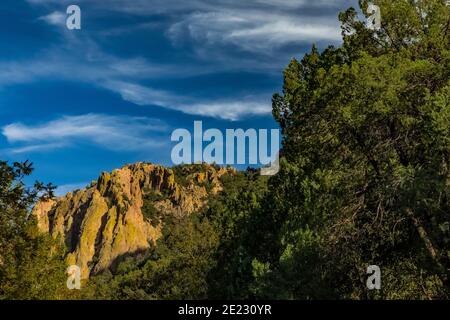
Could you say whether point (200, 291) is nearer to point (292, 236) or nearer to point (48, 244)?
point (48, 244)

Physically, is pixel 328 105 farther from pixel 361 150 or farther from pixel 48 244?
pixel 48 244

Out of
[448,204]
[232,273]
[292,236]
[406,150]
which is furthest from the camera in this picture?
[232,273]

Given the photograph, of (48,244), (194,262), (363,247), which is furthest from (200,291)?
(363,247)

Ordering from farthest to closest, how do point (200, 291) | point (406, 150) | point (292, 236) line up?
1. point (200, 291)
2. point (292, 236)
3. point (406, 150)

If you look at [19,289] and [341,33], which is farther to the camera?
[19,289]

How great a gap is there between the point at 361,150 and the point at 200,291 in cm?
4206

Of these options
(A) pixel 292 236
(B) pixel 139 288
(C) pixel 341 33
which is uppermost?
(C) pixel 341 33

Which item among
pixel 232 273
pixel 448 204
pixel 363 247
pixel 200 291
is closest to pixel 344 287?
pixel 363 247

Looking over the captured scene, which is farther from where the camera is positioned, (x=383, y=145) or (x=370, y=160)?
(x=370, y=160)

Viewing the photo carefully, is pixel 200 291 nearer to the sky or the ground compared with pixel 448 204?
nearer to the ground

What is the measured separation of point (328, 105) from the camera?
21.0 m

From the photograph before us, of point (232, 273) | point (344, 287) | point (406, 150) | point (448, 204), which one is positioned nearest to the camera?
point (448, 204)

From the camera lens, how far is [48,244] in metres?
40.5

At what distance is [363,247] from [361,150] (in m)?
3.44
